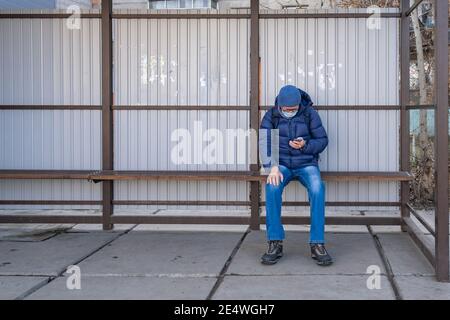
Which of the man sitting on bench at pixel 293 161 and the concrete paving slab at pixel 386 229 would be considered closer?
the man sitting on bench at pixel 293 161

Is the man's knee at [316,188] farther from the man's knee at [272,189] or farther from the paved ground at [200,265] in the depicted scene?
the paved ground at [200,265]

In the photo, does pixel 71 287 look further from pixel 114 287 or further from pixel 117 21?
pixel 117 21

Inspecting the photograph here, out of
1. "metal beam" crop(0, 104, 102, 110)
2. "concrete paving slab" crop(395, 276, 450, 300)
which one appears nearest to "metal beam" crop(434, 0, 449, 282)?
"concrete paving slab" crop(395, 276, 450, 300)

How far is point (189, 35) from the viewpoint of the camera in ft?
24.6

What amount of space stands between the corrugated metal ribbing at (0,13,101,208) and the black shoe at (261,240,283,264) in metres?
2.71

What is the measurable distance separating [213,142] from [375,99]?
6.41ft

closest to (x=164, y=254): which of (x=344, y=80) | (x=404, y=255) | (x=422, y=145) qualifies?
(x=404, y=255)

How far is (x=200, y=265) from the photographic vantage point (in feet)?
18.6

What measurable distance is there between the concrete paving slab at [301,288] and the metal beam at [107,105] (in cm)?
263

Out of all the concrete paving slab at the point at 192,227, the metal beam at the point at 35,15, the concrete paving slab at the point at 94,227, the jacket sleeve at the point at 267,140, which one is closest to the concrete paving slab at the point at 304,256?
the concrete paving slab at the point at 192,227

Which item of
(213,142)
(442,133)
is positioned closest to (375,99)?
(213,142)

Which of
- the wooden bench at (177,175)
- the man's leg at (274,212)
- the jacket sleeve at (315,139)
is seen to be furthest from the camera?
the wooden bench at (177,175)

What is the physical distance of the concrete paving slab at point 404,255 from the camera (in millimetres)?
5410

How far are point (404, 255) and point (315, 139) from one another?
1.38 metres
